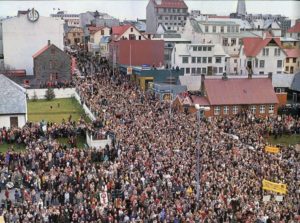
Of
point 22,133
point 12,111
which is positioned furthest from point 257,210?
point 12,111

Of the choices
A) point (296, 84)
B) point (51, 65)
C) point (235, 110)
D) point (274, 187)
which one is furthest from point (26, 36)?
point (274, 187)

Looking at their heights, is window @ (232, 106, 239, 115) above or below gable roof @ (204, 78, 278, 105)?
below

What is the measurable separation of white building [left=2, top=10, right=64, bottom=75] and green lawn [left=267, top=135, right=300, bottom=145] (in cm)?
3923

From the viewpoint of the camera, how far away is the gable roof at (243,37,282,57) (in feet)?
242

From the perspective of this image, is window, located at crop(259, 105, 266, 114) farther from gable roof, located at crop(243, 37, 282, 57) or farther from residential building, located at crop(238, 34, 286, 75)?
gable roof, located at crop(243, 37, 282, 57)

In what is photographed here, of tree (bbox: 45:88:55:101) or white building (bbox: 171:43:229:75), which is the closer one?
tree (bbox: 45:88:55:101)

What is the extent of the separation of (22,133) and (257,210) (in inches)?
754

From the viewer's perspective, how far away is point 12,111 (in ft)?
132

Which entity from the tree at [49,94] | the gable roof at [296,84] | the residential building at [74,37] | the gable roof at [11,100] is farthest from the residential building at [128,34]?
the residential building at [74,37]

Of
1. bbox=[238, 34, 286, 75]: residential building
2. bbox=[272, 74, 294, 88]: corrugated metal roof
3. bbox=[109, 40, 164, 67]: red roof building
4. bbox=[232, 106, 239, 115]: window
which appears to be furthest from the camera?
bbox=[109, 40, 164, 67]: red roof building

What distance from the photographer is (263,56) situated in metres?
73.9

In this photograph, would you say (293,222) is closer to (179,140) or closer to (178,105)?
(179,140)

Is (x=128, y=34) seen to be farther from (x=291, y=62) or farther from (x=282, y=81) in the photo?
(x=282, y=81)

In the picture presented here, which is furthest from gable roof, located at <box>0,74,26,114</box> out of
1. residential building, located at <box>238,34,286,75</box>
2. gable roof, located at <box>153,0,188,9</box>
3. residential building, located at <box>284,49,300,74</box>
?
gable roof, located at <box>153,0,188,9</box>
